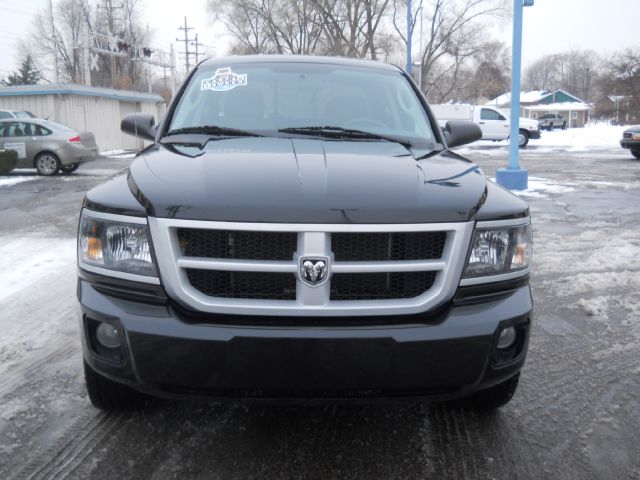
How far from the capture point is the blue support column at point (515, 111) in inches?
409

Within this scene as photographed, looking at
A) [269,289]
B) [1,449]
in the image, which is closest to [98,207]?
[269,289]

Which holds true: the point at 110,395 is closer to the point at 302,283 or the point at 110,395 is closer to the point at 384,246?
the point at 302,283

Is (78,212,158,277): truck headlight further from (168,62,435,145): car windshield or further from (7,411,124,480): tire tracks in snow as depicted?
(168,62,435,145): car windshield

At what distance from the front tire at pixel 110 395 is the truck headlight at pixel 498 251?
1559 millimetres

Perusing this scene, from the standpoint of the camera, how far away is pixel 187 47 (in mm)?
65562

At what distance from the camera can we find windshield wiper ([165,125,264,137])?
10.2ft

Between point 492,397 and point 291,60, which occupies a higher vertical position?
point 291,60

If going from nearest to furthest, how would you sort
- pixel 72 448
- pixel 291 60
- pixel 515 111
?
pixel 72 448, pixel 291 60, pixel 515 111

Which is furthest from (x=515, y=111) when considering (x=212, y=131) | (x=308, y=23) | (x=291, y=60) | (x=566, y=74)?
(x=566, y=74)

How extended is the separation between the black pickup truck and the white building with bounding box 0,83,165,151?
25951mm

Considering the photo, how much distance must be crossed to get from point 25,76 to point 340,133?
65.4 meters

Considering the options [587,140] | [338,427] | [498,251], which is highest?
[587,140]

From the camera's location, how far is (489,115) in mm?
29781

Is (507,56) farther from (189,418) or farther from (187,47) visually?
(189,418)
